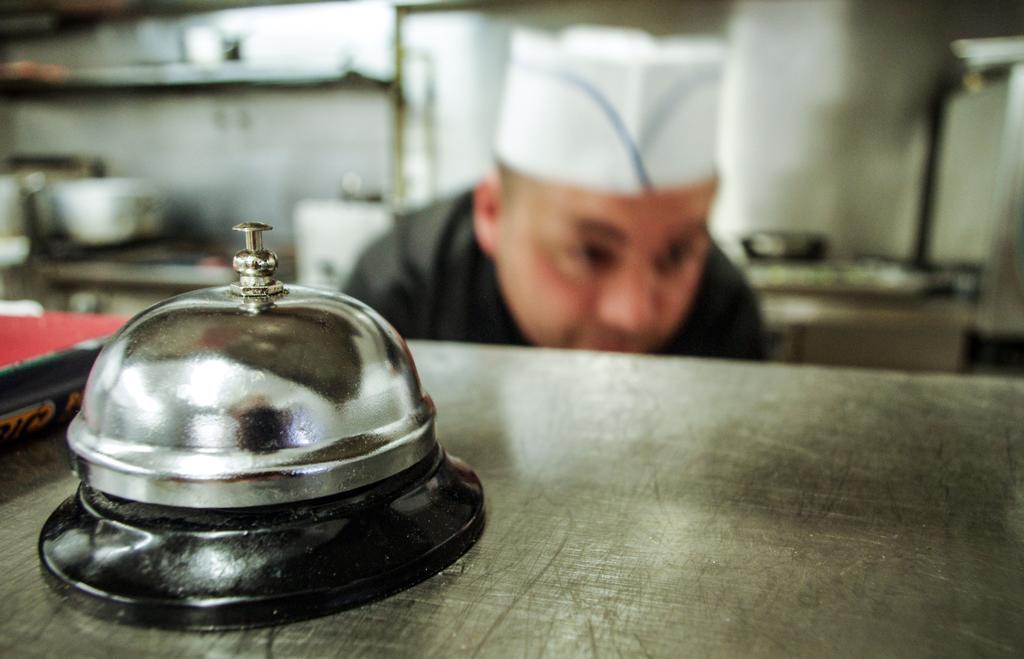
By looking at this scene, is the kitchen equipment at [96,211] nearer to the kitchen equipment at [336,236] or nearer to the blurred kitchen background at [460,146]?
the blurred kitchen background at [460,146]

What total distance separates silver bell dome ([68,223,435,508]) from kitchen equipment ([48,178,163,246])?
10.1 feet

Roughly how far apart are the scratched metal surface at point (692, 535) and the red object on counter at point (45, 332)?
10cm

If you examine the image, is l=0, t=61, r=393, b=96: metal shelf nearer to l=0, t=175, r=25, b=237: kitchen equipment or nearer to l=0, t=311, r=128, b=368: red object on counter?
l=0, t=175, r=25, b=237: kitchen equipment

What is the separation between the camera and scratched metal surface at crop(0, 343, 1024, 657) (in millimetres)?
399

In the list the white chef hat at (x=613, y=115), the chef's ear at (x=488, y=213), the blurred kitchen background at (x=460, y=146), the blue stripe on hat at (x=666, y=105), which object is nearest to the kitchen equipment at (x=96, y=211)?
the blurred kitchen background at (x=460, y=146)

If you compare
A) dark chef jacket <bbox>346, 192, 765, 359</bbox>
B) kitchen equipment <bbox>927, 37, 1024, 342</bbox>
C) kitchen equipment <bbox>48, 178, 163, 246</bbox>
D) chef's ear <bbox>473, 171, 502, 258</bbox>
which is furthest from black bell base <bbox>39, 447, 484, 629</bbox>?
kitchen equipment <bbox>48, 178, 163, 246</bbox>

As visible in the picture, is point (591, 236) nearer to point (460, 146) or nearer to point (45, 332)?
point (460, 146)

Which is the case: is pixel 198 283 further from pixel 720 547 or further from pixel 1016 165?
pixel 1016 165

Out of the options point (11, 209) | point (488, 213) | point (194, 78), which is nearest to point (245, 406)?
point (488, 213)

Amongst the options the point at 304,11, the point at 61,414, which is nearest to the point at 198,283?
the point at 304,11

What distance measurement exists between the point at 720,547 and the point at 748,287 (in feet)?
6.94

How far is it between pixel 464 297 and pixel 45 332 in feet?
5.70

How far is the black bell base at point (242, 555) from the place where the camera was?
0.41 meters

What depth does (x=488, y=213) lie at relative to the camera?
8.66 ft
